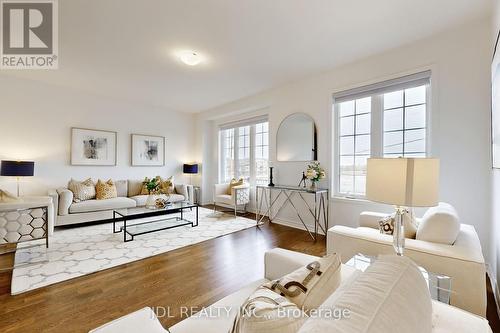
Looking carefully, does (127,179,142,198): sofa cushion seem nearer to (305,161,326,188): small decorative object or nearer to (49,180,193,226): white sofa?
(49,180,193,226): white sofa

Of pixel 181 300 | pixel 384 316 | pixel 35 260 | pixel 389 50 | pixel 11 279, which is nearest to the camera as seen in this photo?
pixel 384 316

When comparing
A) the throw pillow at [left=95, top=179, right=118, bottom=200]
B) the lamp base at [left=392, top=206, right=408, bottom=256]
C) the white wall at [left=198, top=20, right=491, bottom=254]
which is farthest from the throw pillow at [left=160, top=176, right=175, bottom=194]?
the lamp base at [left=392, top=206, right=408, bottom=256]

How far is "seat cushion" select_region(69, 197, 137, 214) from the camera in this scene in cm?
375

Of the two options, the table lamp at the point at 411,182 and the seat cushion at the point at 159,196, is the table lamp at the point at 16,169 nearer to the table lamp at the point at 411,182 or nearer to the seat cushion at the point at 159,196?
the seat cushion at the point at 159,196

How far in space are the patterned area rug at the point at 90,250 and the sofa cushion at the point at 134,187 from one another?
0.96 meters

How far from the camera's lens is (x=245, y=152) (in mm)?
5469

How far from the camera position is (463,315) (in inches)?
31.5

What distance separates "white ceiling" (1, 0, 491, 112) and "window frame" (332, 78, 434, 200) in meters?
0.55

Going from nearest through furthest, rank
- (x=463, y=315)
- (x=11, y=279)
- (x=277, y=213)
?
(x=463, y=315), (x=11, y=279), (x=277, y=213)

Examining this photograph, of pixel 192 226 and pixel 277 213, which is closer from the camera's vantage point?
pixel 192 226

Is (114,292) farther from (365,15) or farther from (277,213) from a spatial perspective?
(365,15)

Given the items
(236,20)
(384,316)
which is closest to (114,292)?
(384,316)

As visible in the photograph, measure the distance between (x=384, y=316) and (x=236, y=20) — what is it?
2.64 meters

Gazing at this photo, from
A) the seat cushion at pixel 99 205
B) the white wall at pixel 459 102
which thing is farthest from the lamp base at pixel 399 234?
the seat cushion at pixel 99 205
